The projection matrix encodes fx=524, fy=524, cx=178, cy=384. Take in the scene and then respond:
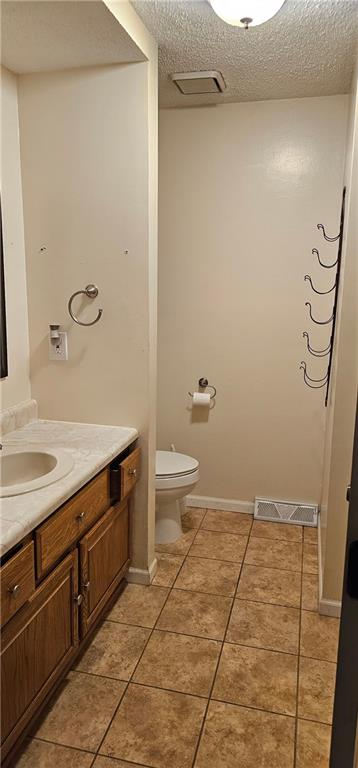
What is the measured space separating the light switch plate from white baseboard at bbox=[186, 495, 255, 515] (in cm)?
148

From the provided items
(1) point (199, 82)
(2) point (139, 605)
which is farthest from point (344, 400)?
(1) point (199, 82)

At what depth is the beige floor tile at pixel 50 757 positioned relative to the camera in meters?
1.57

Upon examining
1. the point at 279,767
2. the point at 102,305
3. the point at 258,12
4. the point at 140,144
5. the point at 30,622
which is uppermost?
the point at 258,12

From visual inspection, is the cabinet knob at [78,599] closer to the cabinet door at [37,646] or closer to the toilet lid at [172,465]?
the cabinet door at [37,646]

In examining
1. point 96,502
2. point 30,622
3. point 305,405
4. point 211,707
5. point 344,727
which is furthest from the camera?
point 305,405

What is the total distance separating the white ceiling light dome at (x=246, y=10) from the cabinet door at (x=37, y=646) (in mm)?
1938

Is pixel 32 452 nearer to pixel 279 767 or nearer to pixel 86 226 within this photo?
pixel 86 226

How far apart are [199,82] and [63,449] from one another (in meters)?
1.89

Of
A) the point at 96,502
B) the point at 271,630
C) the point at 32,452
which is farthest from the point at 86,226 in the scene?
the point at 271,630

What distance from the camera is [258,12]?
5.89 feet

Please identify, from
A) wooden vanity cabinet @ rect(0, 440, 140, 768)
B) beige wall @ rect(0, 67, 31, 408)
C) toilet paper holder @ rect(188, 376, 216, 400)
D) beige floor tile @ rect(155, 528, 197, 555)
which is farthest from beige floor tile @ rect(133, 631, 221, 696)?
toilet paper holder @ rect(188, 376, 216, 400)

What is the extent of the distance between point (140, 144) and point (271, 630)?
2.08 m

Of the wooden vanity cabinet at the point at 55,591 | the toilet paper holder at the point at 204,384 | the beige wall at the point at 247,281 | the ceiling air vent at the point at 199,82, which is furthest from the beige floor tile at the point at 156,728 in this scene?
the ceiling air vent at the point at 199,82

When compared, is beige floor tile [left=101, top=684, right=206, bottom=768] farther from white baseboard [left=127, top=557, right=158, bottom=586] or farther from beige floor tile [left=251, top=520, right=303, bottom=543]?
beige floor tile [left=251, top=520, right=303, bottom=543]
